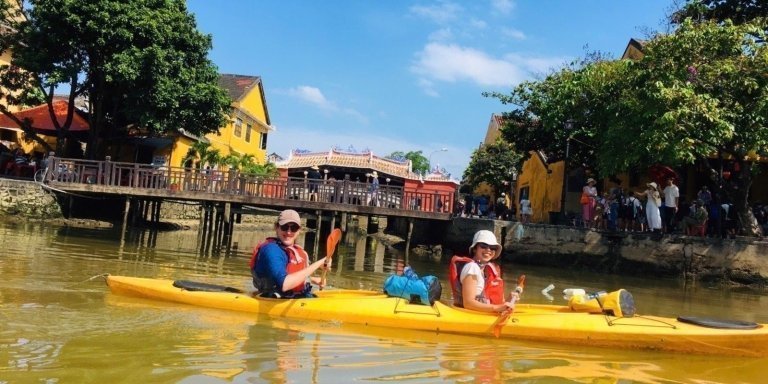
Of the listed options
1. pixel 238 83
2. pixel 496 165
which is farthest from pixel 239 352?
pixel 238 83

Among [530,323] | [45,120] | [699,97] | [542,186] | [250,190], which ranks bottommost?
[530,323]

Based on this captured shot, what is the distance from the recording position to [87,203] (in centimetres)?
2014

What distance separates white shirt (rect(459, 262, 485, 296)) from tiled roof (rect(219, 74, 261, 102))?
25102 mm

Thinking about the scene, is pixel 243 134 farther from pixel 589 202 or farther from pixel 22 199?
pixel 589 202

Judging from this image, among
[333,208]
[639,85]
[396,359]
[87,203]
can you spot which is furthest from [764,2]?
[87,203]

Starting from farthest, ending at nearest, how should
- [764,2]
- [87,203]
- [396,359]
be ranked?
[87,203], [764,2], [396,359]

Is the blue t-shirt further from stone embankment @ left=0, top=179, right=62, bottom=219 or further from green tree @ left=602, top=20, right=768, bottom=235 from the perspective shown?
stone embankment @ left=0, top=179, right=62, bottom=219

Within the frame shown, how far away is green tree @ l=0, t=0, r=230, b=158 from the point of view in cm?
1742

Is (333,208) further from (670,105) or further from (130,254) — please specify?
(670,105)

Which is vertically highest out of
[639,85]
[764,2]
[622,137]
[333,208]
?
[764,2]

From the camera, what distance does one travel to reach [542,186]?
78.5 ft

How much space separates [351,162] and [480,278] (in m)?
24.6

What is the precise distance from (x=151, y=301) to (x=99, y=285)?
132cm

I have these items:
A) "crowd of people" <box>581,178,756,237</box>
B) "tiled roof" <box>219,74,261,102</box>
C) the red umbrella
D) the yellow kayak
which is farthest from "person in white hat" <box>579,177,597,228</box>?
"tiled roof" <box>219,74,261,102</box>
